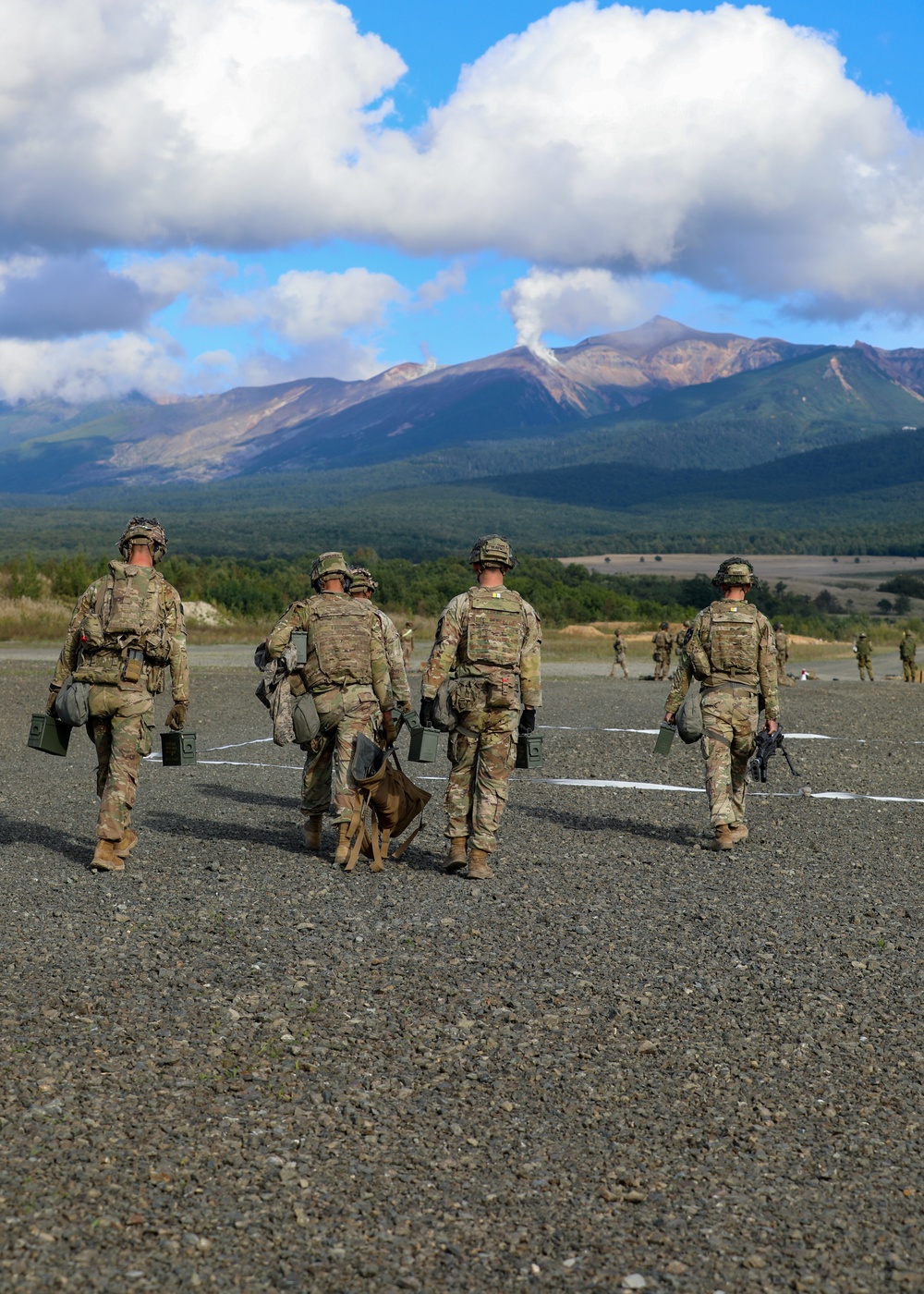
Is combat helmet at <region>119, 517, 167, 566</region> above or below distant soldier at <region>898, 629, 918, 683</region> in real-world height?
above

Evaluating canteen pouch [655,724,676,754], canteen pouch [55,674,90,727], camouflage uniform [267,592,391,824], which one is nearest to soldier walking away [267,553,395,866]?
camouflage uniform [267,592,391,824]

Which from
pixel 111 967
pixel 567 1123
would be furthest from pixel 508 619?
pixel 567 1123

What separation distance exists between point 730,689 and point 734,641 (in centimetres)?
34

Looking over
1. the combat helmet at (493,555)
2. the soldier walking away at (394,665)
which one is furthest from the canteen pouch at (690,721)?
the soldier walking away at (394,665)

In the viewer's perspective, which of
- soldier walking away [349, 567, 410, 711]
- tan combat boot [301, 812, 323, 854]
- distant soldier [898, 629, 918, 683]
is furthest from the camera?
distant soldier [898, 629, 918, 683]

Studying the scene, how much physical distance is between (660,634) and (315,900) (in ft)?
78.4

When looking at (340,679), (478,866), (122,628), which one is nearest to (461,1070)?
(478,866)

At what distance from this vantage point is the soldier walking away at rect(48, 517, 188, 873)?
8.11m

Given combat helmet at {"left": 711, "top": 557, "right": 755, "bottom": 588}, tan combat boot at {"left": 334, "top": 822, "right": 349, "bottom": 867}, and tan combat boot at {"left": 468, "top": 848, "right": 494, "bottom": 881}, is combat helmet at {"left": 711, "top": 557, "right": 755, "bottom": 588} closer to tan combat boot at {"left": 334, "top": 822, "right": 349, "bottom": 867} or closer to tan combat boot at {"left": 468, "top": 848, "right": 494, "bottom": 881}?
tan combat boot at {"left": 468, "top": 848, "right": 494, "bottom": 881}

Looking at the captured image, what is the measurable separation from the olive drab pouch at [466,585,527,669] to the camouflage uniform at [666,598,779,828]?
147 centimetres

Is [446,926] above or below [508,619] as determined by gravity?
below

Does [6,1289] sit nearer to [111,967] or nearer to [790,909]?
[111,967]

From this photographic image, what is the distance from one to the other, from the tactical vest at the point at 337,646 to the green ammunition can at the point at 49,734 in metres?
1.54

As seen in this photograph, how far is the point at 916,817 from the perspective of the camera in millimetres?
10977
